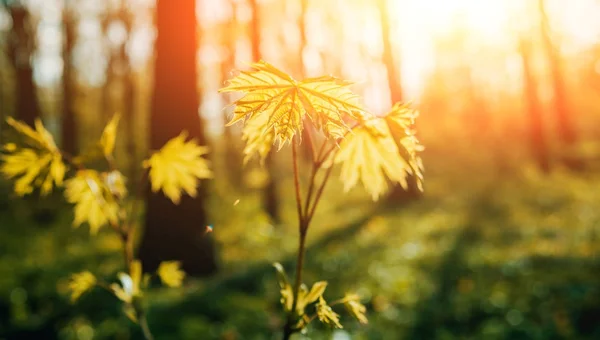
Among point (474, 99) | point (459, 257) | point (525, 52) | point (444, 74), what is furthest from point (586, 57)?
point (459, 257)

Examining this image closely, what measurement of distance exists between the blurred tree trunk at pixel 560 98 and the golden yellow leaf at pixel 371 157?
52.6ft

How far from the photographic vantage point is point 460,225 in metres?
9.77

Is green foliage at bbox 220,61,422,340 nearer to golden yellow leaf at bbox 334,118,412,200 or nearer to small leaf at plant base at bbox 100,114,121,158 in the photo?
golden yellow leaf at bbox 334,118,412,200

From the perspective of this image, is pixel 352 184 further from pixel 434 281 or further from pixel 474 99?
pixel 474 99

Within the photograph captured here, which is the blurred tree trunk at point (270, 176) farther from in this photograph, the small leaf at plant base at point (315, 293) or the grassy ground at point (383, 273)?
the small leaf at plant base at point (315, 293)

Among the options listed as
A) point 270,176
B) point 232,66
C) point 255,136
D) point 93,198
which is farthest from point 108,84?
point 255,136

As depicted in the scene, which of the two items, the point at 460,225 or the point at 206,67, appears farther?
the point at 206,67

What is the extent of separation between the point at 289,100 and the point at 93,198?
1241 millimetres

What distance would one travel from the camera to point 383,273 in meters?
6.88

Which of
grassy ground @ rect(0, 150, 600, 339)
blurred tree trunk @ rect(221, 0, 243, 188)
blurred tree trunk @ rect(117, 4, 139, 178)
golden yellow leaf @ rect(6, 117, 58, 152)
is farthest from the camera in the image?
blurred tree trunk @ rect(117, 4, 139, 178)

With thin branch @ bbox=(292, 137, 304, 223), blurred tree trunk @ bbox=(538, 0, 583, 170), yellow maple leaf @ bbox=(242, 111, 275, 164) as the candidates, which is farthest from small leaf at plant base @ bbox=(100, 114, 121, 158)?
blurred tree trunk @ bbox=(538, 0, 583, 170)

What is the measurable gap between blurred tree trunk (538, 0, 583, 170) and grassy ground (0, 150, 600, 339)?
148 inches

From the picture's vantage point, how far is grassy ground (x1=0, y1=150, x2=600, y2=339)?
5.01 m

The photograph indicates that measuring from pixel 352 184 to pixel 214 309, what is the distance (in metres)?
4.21
